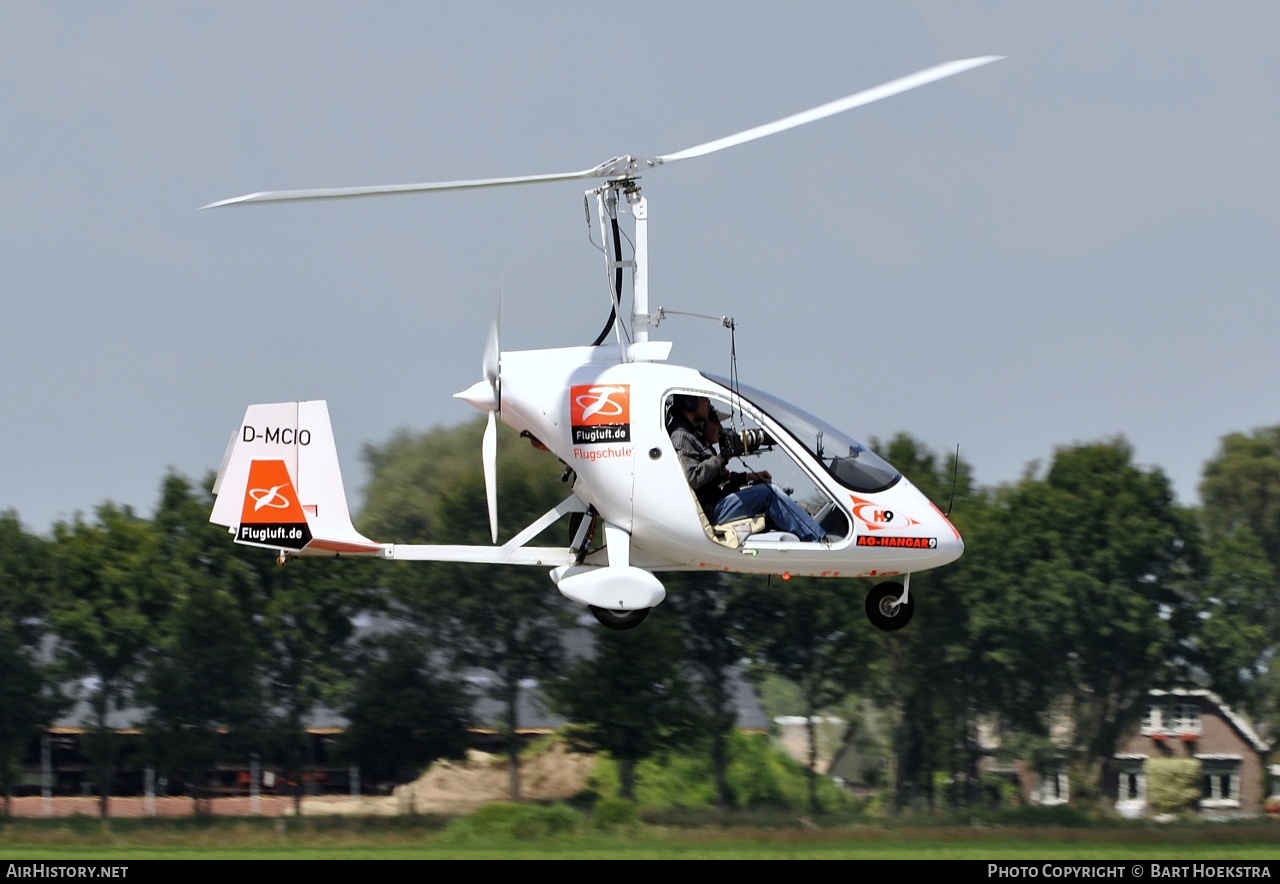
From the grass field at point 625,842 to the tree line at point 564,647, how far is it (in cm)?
389

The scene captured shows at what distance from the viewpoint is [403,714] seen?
3462 centimetres

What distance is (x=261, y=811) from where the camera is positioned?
3331cm

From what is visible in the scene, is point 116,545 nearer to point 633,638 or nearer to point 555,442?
point 633,638

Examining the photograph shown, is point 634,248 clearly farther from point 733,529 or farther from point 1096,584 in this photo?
point 1096,584

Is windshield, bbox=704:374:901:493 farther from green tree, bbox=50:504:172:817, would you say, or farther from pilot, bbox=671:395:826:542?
green tree, bbox=50:504:172:817

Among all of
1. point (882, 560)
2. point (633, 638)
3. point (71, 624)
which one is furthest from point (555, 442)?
point (71, 624)

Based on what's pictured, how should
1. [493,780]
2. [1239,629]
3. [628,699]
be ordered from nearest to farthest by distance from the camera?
[493,780]
[628,699]
[1239,629]

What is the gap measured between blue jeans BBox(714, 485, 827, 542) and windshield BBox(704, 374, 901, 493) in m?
0.54

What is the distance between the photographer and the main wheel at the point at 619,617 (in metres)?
16.4

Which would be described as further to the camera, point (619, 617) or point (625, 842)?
point (625, 842)

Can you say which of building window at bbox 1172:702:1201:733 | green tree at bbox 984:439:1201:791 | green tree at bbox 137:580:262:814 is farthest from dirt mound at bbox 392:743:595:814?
building window at bbox 1172:702:1201:733

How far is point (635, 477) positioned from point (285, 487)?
3.42 meters

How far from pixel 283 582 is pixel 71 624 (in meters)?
4.86

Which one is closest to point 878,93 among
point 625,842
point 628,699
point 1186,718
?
point 625,842
